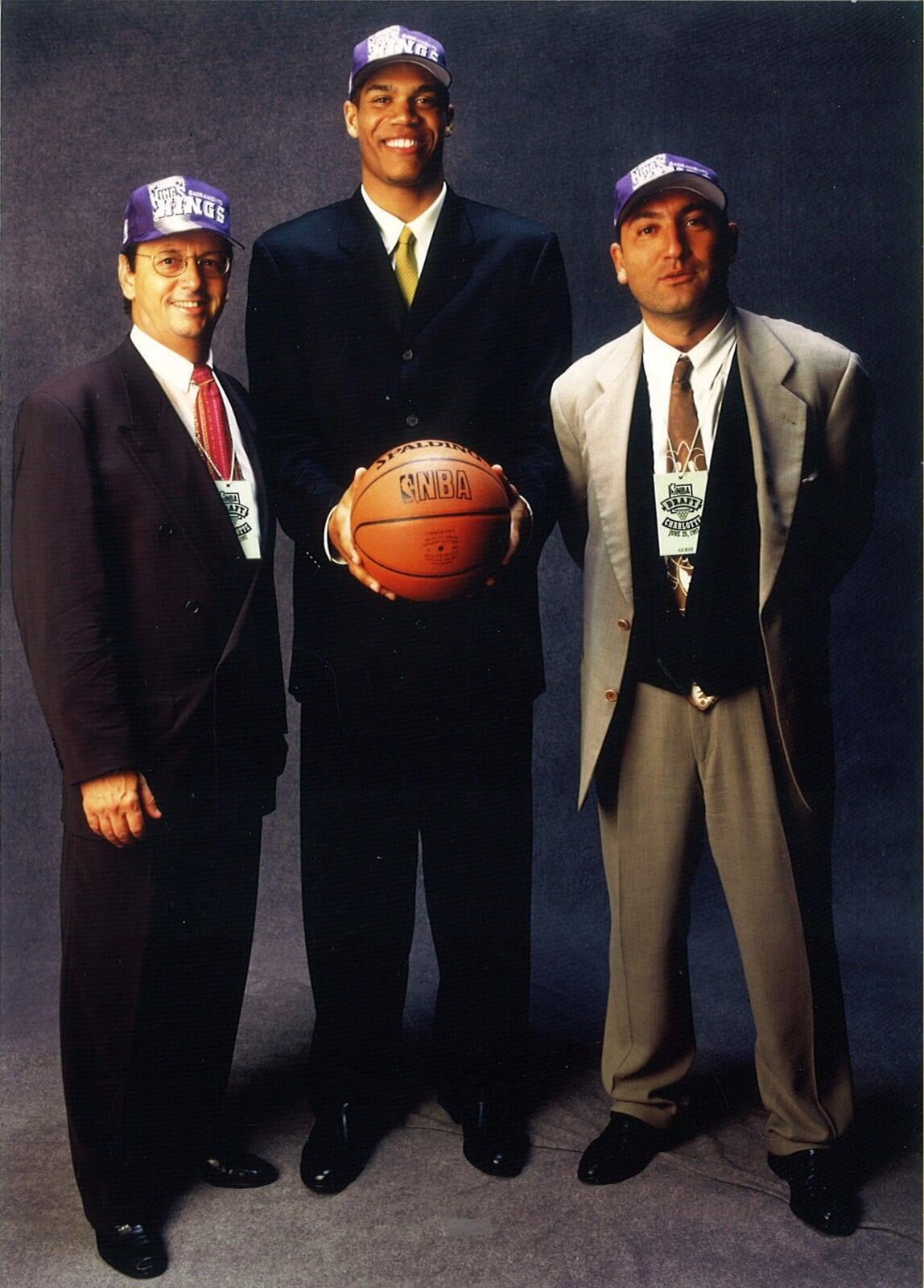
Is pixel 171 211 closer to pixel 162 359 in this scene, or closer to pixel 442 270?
Result: pixel 162 359

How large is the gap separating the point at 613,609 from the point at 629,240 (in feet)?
2.57

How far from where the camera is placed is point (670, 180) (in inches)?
114

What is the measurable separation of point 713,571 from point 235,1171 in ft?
5.53

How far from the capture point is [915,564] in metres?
3.80

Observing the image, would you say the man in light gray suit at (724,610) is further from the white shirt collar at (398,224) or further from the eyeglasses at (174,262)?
the eyeglasses at (174,262)

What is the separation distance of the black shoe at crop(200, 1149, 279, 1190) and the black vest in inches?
55.7

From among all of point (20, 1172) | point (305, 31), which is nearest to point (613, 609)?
point (305, 31)

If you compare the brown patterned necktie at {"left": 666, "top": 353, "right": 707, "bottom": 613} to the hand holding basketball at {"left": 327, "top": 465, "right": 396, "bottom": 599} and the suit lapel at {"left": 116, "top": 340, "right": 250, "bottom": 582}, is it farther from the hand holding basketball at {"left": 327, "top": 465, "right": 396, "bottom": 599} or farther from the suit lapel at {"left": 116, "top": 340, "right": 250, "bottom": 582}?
the suit lapel at {"left": 116, "top": 340, "right": 250, "bottom": 582}

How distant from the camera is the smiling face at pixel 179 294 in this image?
2840mm

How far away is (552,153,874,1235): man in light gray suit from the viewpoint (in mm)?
2930

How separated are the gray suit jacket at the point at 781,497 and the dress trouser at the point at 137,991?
35.1 inches

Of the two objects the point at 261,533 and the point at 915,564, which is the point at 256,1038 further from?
the point at 915,564

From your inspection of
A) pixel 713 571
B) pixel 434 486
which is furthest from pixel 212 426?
pixel 713 571

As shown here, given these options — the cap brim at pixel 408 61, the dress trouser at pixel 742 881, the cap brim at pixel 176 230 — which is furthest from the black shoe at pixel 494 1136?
the cap brim at pixel 408 61
